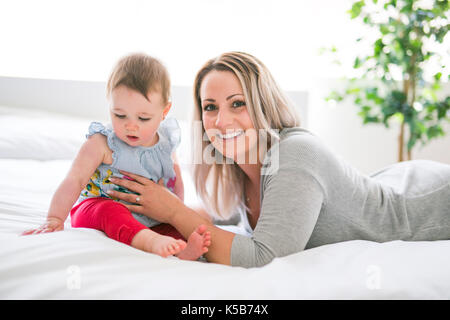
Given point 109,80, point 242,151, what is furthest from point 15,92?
point 242,151

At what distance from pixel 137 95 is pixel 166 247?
0.43 metres

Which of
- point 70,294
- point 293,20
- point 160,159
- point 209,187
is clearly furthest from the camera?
point 293,20

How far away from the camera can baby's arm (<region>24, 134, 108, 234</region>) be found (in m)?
0.96

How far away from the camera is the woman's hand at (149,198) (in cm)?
104

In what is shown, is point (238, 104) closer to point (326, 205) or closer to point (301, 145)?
point (301, 145)

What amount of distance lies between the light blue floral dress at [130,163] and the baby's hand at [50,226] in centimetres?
19

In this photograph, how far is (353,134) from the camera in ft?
10.5

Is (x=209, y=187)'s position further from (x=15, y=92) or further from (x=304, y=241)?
(x=15, y=92)

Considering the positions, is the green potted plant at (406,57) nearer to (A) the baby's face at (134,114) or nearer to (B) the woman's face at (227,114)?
(B) the woman's face at (227,114)

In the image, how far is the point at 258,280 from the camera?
0.71 meters

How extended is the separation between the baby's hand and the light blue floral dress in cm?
19

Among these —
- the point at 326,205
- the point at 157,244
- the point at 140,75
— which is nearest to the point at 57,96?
the point at 140,75

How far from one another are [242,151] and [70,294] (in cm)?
67

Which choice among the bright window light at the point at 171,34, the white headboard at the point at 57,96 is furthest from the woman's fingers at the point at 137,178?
the bright window light at the point at 171,34
